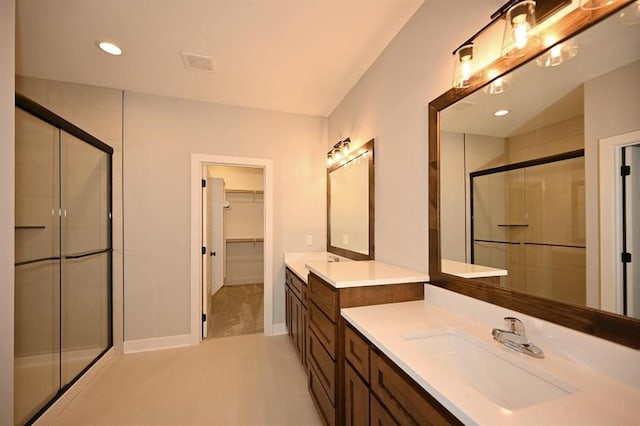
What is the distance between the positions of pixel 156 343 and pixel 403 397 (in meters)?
2.92

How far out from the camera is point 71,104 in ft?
8.34

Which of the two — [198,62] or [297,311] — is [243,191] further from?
[297,311]

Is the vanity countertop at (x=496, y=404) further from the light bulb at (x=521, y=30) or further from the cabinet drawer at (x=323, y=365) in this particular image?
the light bulb at (x=521, y=30)

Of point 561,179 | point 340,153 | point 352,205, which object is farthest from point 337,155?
point 561,179

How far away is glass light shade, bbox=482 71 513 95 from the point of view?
115 centimetres

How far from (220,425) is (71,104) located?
127 inches

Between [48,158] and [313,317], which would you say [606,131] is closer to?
[313,317]

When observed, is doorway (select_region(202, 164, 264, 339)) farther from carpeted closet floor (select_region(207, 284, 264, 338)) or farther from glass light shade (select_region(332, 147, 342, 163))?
glass light shade (select_region(332, 147, 342, 163))

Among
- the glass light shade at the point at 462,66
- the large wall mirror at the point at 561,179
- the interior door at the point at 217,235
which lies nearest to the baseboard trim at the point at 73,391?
the interior door at the point at 217,235

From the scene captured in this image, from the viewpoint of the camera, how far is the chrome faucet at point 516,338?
94 cm

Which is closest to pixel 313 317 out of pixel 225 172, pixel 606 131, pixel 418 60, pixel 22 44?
pixel 606 131

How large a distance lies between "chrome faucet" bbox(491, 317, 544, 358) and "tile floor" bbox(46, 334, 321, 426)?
1450 millimetres

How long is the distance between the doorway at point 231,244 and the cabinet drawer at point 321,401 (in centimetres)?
133

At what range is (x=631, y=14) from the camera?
771mm
